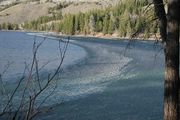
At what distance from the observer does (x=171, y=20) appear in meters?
8.56

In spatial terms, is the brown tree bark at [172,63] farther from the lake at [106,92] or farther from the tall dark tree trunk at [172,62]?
the lake at [106,92]

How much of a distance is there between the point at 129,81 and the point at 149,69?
10933 mm

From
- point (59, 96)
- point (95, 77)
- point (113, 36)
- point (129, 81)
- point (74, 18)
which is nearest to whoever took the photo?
point (59, 96)

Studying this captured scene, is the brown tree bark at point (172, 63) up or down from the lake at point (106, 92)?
up

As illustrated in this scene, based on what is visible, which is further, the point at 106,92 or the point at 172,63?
the point at 106,92

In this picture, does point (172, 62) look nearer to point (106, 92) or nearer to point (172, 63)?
point (172, 63)

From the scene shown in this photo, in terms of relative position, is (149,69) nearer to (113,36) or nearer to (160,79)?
(160,79)

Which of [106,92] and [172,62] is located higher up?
[172,62]

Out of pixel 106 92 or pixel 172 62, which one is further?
pixel 106 92

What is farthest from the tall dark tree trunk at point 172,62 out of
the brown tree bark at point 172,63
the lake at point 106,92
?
the lake at point 106,92

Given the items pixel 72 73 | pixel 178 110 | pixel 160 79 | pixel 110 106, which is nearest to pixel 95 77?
pixel 72 73

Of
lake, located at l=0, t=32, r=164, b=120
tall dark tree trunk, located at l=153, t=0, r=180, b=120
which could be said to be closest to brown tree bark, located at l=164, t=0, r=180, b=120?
tall dark tree trunk, located at l=153, t=0, r=180, b=120

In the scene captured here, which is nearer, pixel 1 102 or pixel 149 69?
pixel 1 102

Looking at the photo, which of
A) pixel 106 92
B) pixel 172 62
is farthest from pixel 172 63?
pixel 106 92
